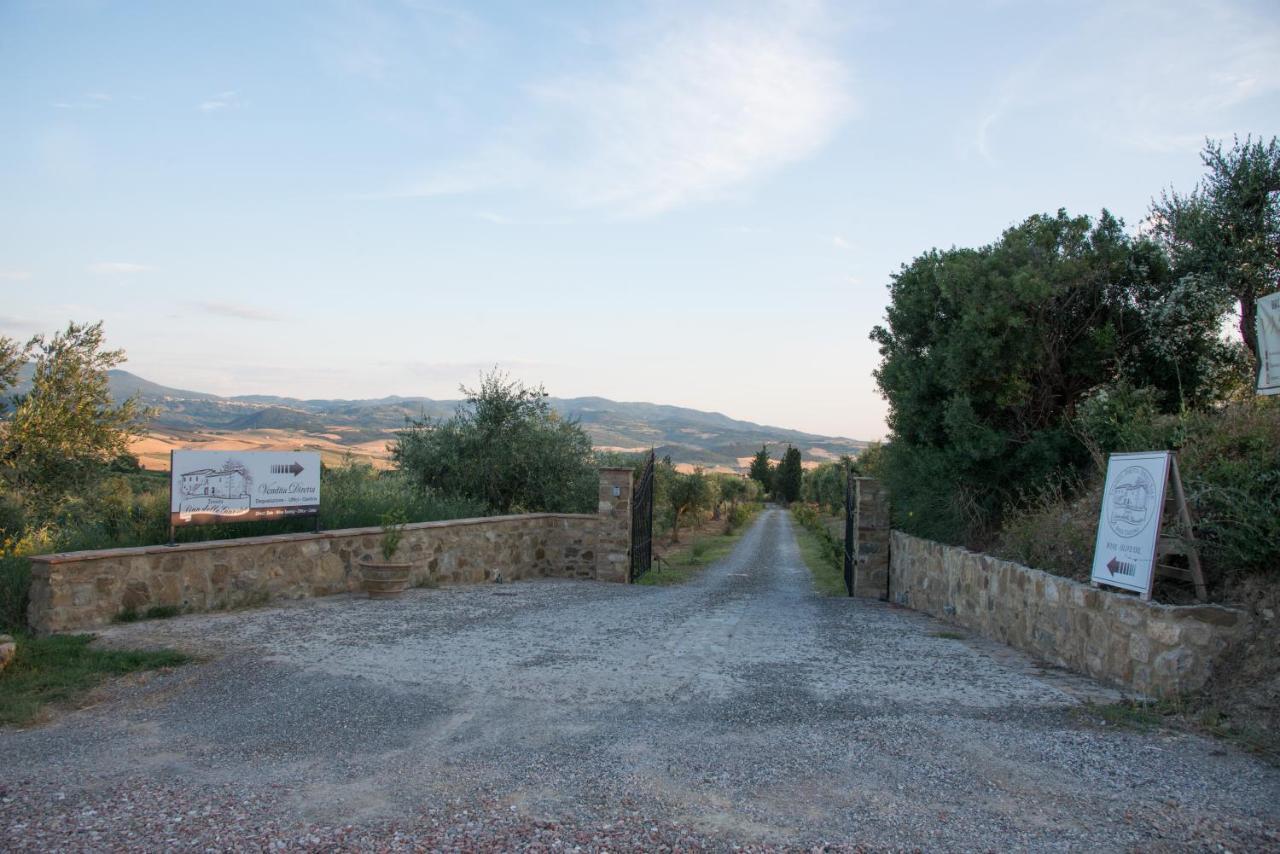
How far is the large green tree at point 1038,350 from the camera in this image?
1065cm

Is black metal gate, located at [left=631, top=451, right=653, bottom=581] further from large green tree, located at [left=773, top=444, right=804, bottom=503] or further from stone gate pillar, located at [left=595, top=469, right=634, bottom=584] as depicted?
large green tree, located at [left=773, top=444, right=804, bottom=503]

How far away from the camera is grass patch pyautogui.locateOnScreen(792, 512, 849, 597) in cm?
1836

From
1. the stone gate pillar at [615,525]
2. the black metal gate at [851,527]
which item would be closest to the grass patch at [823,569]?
the black metal gate at [851,527]

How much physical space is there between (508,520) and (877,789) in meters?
10.3

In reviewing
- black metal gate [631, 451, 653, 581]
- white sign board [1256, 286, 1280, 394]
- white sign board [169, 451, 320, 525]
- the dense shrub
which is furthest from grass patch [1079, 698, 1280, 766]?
black metal gate [631, 451, 653, 581]

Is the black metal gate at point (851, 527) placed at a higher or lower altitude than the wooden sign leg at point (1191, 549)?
lower

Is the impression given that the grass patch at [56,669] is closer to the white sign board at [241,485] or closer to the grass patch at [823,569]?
the white sign board at [241,485]

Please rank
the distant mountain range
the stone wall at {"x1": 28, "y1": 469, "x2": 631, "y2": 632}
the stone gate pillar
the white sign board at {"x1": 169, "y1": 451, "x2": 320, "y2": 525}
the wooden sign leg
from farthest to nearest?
the distant mountain range → the stone gate pillar → the white sign board at {"x1": 169, "y1": 451, "x2": 320, "y2": 525} → the stone wall at {"x1": 28, "y1": 469, "x2": 631, "y2": 632} → the wooden sign leg

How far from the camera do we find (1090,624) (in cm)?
646

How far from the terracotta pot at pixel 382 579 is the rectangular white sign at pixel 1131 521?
25.6 ft

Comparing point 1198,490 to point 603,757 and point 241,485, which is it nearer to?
point 603,757

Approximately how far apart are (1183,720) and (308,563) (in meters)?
8.97

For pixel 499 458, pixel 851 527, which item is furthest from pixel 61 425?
pixel 851 527

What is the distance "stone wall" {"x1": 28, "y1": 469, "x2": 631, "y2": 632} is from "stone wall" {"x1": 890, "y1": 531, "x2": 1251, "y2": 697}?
615 centimetres
